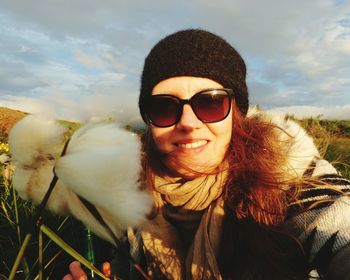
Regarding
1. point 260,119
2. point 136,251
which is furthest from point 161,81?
point 136,251

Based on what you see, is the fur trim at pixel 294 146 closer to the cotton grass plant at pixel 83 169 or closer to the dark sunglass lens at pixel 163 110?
the dark sunglass lens at pixel 163 110

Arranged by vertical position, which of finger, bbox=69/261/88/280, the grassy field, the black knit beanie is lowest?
the grassy field

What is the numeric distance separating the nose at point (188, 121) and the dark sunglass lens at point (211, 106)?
1.0 inches

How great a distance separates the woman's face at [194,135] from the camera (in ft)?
5.87

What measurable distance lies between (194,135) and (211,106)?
17 centimetres

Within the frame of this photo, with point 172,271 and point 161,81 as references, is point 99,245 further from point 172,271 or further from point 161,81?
point 161,81

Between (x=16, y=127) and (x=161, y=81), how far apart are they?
1.30 meters

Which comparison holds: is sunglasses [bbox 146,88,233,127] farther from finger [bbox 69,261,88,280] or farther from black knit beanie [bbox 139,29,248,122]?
finger [bbox 69,261,88,280]

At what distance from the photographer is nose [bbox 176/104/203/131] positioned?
1.77m

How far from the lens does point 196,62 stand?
1.82 metres

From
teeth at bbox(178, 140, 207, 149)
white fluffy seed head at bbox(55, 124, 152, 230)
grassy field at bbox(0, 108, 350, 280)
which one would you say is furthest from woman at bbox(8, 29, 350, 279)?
white fluffy seed head at bbox(55, 124, 152, 230)

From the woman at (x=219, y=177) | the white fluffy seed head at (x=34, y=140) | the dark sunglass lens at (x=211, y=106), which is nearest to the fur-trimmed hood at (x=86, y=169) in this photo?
the white fluffy seed head at (x=34, y=140)

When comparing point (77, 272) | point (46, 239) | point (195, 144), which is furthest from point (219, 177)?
point (46, 239)

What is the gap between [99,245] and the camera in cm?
300
